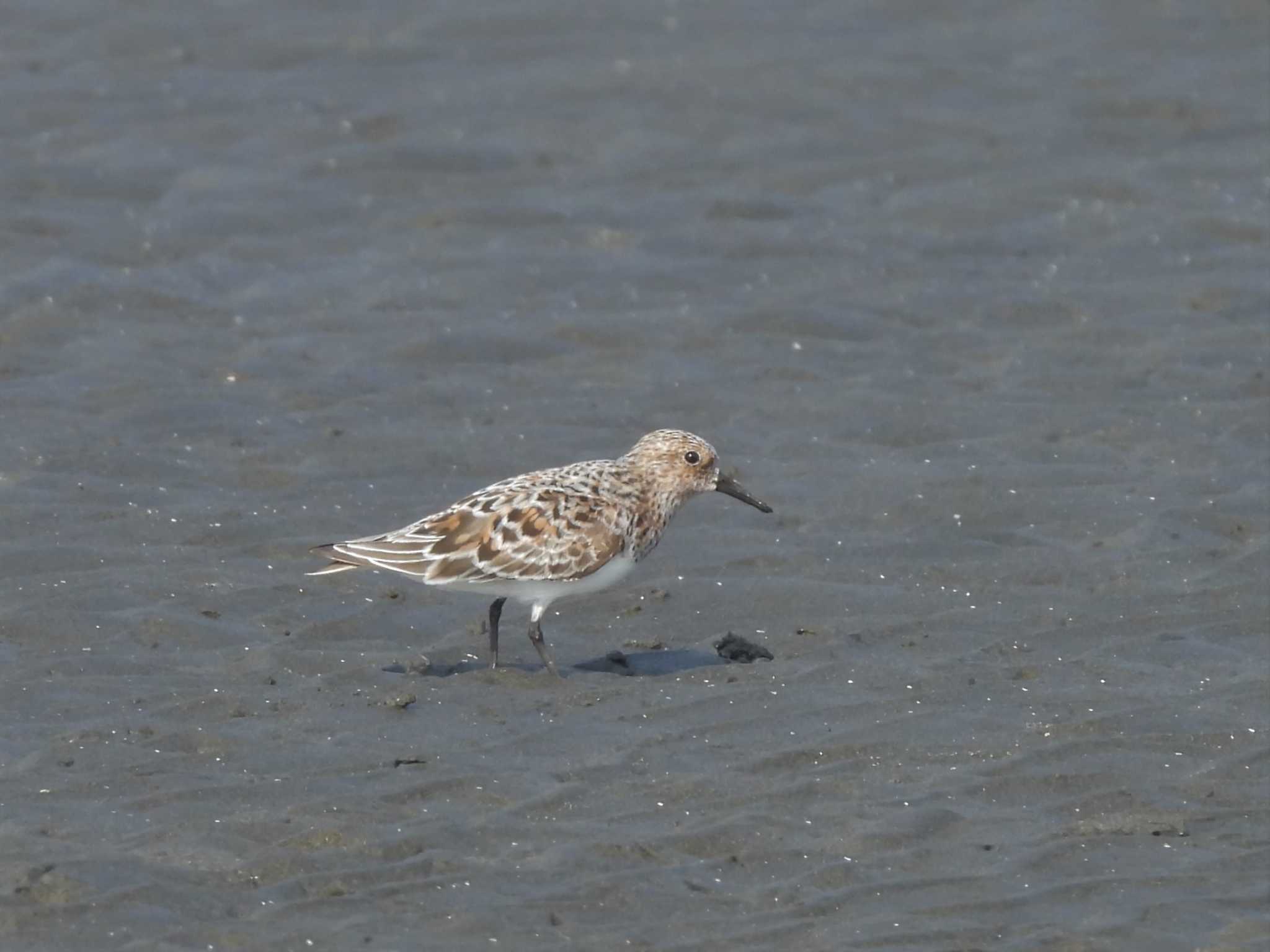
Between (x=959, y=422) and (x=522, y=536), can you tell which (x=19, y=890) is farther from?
(x=959, y=422)

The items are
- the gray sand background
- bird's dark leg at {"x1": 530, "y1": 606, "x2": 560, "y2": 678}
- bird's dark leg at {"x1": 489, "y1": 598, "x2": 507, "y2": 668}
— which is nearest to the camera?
the gray sand background

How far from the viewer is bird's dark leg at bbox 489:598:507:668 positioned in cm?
1005

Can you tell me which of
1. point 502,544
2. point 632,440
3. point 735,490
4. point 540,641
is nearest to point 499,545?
point 502,544

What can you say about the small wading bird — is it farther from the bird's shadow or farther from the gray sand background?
the gray sand background

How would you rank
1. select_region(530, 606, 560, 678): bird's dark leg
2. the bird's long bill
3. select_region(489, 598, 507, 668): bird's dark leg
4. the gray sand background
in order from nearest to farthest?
1. the gray sand background
2. select_region(530, 606, 560, 678): bird's dark leg
3. select_region(489, 598, 507, 668): bird's dark leg
4. the bird's long bill

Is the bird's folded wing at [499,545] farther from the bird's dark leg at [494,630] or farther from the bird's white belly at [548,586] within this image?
the bird's dark leg at [494,630]

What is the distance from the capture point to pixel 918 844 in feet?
26.9

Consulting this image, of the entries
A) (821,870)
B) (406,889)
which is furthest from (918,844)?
(406,889)

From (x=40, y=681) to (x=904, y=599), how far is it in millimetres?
4101

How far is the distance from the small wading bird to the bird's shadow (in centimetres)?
16

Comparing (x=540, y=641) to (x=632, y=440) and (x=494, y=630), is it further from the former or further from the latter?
(x=632, y=440)

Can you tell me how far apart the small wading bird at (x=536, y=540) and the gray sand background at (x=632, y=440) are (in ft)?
1.25

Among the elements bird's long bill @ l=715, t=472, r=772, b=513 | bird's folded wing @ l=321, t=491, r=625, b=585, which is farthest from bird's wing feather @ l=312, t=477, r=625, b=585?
bird's long bill @ l=715, t=472, r=772, b=513

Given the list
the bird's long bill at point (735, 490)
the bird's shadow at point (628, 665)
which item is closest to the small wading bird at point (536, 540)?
the bird's shadow at point (628, 665)
